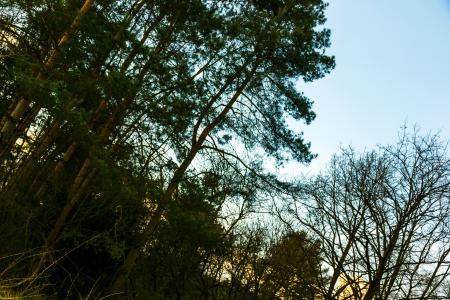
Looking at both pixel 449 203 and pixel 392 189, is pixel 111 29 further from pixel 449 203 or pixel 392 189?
pixel 449 203

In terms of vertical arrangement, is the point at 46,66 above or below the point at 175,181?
above

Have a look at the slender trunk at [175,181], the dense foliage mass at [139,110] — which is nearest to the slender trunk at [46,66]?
the dense foliage mass at [139,110]

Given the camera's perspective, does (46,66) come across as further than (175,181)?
No

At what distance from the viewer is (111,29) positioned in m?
8.07

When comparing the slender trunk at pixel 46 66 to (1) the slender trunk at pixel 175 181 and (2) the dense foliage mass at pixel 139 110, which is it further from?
(1) the slender trunk at pixel 175 181

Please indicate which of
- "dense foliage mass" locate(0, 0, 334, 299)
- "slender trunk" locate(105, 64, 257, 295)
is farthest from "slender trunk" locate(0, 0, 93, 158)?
"slender trunk" locate(105, 64, 257, 295)

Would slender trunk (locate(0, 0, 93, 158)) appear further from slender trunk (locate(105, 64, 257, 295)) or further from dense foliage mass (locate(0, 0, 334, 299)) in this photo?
slender trunk (locate(105, 64, 257, 295))

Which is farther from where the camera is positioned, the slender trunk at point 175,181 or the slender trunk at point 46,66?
the slender trunk at point 175,181

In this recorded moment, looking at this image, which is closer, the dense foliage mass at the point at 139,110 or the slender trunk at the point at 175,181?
the dense foliage mass at the point at 139,110

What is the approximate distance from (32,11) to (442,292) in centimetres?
1249

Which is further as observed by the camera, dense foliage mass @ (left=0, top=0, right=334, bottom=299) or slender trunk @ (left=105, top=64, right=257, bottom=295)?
slender trunk @ (left=105, top=64, right=257, bottom=295)

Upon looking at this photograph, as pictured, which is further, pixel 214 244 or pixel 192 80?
pixel 192 80

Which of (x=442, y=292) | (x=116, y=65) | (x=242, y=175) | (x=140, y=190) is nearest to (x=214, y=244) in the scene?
(x=140, y=190)

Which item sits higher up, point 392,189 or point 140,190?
point 392,189
